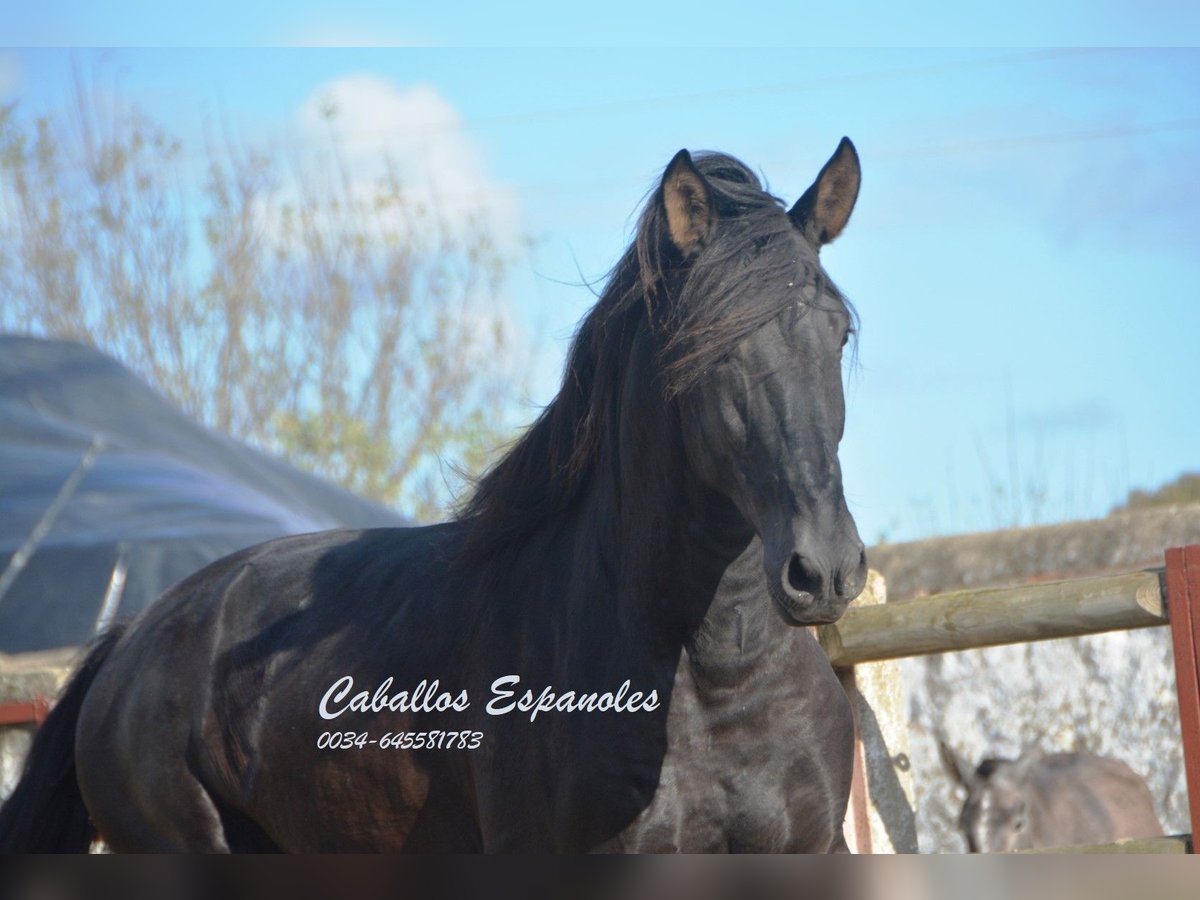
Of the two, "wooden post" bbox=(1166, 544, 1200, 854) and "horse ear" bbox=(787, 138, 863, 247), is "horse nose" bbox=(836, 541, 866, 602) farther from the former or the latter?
"wooden post" bbox=(1166, 544, 1200, 854)

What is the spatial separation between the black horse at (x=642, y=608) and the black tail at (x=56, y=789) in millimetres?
777

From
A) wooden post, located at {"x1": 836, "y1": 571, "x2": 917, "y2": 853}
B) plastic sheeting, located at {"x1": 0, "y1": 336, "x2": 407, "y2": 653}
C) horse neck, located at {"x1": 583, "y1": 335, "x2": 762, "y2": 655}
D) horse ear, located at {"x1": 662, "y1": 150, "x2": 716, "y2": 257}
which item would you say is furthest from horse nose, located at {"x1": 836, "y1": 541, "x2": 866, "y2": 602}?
plastic sheeting, located at {"x1": 0, "y1": 336, "x2": 407, "y2": 653}

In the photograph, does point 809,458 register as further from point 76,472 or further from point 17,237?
point 76,472

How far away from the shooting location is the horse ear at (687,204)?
215 cm

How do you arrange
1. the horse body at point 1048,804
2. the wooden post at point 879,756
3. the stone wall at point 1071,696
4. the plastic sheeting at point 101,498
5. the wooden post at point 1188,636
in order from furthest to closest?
the plastic sheeting at point 101,498
the stone wall at point 1071,696
the horse body at point 1048,804
the wooden post at point 879,756
the wooden post at point 1188,636

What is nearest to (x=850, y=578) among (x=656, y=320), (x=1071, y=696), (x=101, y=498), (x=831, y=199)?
(x=656, y=320)

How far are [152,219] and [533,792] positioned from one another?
3207 millimetres

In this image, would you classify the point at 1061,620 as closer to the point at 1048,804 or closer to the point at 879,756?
the point at 879,756

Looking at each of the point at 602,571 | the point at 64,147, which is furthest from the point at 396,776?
the point at 64,147

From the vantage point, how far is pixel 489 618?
240cm

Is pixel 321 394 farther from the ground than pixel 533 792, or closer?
farther from the ground

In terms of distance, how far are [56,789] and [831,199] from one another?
2.35 metres

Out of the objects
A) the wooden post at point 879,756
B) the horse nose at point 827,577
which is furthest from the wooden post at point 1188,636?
the horse nose at point 827,577

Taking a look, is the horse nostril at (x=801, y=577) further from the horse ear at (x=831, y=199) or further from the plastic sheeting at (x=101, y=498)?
the plastic sheeting at (x=101, y=498)
